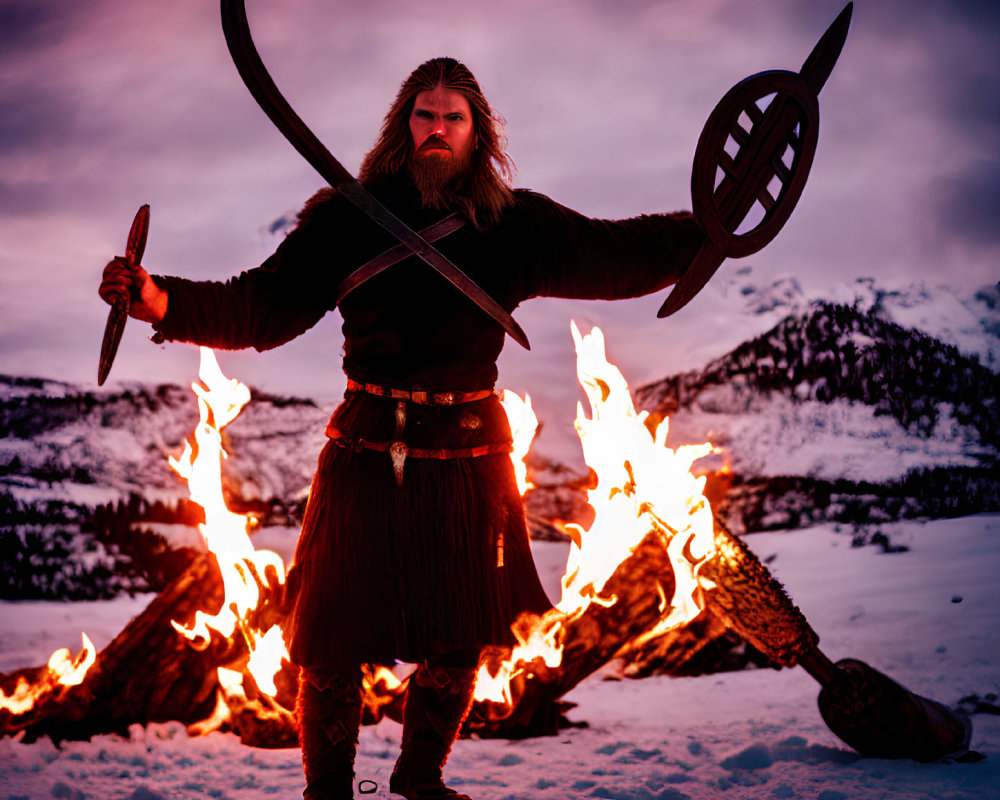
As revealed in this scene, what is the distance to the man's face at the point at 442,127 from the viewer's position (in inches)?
91.1

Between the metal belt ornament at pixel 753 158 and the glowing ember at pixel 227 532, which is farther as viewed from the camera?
the glowing ember at pixel 227 532

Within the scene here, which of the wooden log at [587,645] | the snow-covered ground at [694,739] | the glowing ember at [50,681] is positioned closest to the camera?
the snow-covered ground at [694,739]

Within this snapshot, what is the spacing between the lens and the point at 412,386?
2277mm

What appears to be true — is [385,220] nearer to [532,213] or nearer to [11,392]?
[532,213]

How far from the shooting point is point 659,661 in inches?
143

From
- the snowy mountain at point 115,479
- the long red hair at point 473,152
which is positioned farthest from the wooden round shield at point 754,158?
the snowy mountain at point 115,479

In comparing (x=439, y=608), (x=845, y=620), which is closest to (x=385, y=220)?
(x=439, y=608)

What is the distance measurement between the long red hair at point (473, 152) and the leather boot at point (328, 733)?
1.32 m

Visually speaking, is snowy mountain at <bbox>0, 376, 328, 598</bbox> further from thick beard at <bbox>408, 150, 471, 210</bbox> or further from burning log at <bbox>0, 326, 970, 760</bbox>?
thick beard at <bbox>408, 150, 471, 210</bbox>

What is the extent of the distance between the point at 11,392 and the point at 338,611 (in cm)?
325

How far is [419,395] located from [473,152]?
29.7 inches

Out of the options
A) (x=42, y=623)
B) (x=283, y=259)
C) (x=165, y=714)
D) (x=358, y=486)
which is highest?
(x=283, y=259)

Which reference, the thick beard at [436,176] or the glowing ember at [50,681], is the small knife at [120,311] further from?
the glowing ember at [50,681]

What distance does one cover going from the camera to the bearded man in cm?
221
